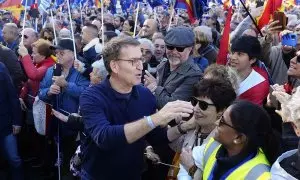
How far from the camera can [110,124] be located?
3.15 metres

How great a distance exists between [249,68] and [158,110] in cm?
109

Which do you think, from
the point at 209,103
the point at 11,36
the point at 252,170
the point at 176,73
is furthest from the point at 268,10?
the point at 11,36

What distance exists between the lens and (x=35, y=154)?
7070 millimetres

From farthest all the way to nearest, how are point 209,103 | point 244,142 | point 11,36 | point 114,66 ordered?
point 11,36 → point 209,103 → point 114,66 → point 244,142

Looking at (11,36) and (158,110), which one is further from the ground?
(158,110)

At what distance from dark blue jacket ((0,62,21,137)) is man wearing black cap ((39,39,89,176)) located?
0.33m

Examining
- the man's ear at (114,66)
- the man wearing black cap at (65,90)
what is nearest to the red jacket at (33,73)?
the man wearing black cap at (65,90)

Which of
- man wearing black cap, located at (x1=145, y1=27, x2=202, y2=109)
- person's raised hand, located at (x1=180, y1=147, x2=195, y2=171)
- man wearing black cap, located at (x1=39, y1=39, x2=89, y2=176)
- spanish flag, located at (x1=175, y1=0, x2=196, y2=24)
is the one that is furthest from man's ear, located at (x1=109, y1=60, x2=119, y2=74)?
spanish flag, located at (x1=175, y1=0, x2=196, y2=24)

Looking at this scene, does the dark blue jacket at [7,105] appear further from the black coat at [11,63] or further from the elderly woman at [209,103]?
the elderly woman at [209,103]

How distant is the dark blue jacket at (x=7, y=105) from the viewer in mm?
5598

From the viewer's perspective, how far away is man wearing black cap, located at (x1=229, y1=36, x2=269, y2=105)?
4188 millimetres

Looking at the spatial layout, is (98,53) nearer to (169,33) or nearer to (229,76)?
(169,33)

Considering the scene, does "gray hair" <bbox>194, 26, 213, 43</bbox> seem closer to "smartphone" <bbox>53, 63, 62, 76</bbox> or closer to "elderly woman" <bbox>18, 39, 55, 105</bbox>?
"smartphone" <bbox>53, 63, 62, 76</bbox>

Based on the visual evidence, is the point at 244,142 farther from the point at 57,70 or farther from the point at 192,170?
the point at 57,70
